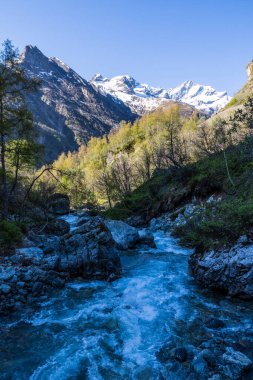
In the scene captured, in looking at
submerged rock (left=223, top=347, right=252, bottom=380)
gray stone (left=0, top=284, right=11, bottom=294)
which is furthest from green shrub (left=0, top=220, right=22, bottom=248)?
submerged rock (left=223, top=347, right=252, bottom=380)

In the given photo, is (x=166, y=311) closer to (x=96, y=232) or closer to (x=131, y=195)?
(x=96, y=232)

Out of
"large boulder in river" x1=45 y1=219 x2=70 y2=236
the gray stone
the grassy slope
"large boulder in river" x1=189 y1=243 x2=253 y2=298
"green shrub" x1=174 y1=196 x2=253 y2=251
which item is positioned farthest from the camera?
"large boulder in river" x1=45 y1=219 x2=70 y2=236

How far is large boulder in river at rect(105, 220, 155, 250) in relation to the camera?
70.7 ft

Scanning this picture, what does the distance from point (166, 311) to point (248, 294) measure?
339cm

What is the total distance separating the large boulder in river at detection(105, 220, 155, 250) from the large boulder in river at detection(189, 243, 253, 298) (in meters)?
8.85

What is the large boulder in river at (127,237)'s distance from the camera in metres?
21.5

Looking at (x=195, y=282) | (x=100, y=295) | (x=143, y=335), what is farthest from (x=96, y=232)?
(x=143, y=335)

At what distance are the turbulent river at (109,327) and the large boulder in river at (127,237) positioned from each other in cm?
734

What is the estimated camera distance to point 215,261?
1239 cm

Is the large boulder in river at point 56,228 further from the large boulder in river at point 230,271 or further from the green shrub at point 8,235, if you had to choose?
the large boulder in river at point 230,271

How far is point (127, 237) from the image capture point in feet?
71.6

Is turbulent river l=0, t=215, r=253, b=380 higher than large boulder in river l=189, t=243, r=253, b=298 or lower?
lower

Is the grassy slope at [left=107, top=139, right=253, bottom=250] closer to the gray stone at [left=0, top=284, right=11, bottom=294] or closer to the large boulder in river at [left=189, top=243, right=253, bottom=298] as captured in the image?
the large boulder in river at [left=189, top=243, right=253, bottom=298]

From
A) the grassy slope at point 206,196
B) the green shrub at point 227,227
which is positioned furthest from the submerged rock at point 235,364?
the grassy slope at point 206,196
